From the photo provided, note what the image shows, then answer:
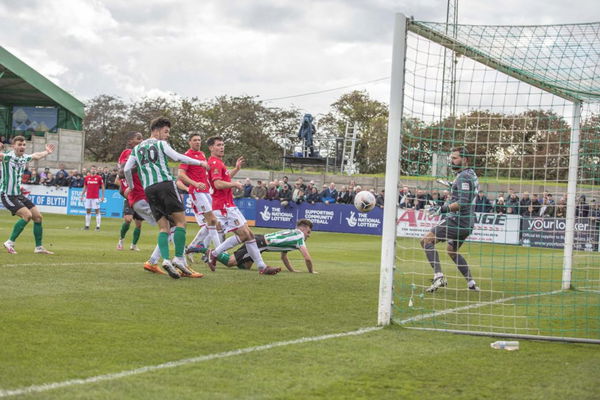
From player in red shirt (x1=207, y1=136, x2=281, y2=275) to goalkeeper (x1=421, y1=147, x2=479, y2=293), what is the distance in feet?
8.28

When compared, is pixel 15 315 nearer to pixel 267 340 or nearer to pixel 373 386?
pixel 267 340

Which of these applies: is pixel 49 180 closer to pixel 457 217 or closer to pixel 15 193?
pixel 15 193

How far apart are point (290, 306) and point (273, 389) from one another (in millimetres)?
3731

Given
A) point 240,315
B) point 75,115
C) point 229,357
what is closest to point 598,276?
point 240,315

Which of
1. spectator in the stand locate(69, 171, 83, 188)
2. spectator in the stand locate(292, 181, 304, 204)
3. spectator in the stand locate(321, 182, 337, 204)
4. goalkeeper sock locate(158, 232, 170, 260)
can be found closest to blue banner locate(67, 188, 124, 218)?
spectator in the stand locate(69, 171, 83, 188)

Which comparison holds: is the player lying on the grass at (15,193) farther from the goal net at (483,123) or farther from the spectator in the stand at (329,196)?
the spectator in the stand at (329,196)

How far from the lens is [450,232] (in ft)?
36.8

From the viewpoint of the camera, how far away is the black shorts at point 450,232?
10656 millimetres

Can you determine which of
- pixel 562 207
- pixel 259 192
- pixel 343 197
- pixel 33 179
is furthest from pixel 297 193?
pixel 562 207

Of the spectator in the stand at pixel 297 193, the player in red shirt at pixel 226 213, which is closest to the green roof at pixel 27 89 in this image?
the spectator in the stand at pixel 297 193

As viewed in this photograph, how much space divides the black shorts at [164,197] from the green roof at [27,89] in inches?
1563

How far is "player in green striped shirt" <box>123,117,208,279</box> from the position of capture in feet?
34.2

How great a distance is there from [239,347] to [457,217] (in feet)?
19.1

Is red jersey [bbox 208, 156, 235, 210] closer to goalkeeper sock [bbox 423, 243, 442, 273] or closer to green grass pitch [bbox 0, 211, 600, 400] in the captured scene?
green grass pitch [bbox 0, 211, 600, 400]
